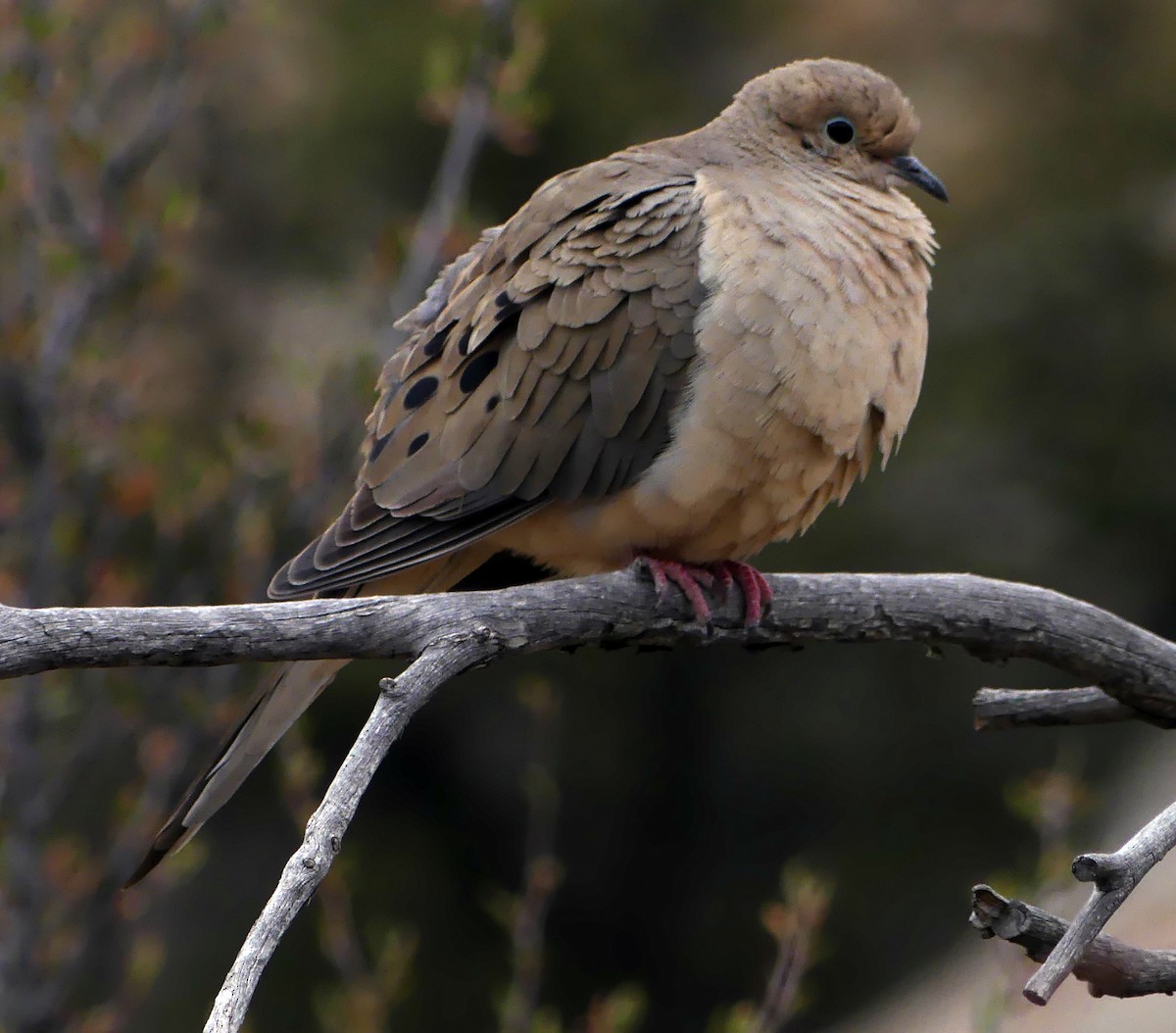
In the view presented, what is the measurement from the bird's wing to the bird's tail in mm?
182

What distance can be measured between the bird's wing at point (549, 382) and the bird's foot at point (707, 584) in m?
0.23

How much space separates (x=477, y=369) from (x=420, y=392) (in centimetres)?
18

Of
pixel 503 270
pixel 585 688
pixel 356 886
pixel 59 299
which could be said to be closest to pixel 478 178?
pixel 585 688

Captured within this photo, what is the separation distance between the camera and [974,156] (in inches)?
346

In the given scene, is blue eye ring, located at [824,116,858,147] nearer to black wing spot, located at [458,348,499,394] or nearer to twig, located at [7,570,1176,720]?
black wing spot, located at [458,348,499,394]

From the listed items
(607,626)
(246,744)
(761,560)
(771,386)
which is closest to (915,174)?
(771,386)

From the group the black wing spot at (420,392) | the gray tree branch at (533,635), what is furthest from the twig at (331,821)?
the black wing spot at (420,392)

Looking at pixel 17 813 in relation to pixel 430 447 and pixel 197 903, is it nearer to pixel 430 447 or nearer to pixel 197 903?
pixel 430 447

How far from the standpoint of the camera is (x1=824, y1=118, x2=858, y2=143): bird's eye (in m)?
3.77

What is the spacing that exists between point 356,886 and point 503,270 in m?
4.39

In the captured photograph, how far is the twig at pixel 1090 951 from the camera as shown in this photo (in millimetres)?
2170

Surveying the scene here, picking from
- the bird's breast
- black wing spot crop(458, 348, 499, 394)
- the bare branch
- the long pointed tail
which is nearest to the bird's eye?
the bird's breast

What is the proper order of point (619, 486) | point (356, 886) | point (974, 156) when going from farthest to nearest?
point (974, 156) < point (356, 886) < point (619, 486)

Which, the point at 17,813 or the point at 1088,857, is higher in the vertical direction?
the point at 1088,857
